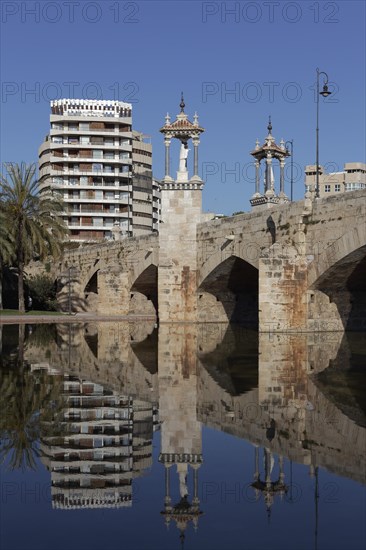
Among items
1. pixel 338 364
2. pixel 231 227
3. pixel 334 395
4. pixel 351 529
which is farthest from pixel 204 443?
pixel 231 227

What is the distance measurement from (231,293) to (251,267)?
2.69 meters

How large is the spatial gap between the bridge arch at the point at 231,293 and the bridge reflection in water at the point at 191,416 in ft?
38.1

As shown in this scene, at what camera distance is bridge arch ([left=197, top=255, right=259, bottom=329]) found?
30.5m

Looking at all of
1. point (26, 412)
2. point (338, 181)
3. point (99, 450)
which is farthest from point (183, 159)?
point (338, 181)

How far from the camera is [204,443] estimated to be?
779 cm

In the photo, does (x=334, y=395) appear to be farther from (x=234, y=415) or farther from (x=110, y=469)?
(x=110, y=469)

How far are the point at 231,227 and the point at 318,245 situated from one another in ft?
20.0

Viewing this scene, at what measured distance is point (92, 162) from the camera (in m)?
81.9

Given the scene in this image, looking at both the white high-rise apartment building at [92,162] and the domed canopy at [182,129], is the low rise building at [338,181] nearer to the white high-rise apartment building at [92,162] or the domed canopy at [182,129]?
the white high-rise apartment building at [92,162]

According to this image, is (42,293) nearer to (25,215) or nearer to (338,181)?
(25,215)

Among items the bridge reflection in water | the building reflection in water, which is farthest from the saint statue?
the building reflection in water

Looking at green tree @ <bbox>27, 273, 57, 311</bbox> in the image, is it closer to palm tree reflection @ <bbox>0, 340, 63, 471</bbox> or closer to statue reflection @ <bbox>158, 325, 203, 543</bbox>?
statue reflection @ <bbox>158, 325, 203, 543</bbox>

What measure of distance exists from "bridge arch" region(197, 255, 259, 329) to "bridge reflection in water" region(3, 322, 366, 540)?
11623 millimetres

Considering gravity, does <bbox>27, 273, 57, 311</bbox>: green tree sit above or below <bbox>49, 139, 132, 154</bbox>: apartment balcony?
below
